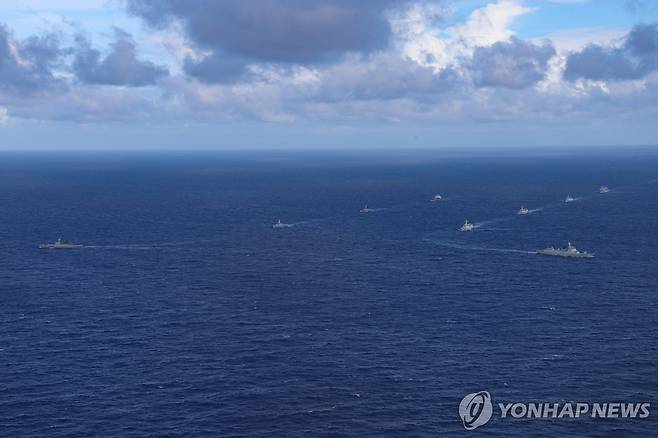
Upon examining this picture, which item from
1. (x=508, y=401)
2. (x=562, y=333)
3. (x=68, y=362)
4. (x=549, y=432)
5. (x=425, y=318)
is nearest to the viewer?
(x=549, y=432)

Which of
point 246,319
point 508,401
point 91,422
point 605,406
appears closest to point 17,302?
point 246,319

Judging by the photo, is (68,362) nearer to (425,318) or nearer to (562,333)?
(425,318)

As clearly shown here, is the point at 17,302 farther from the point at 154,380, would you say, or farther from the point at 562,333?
the point at 562,333

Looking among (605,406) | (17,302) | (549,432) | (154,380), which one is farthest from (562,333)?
(17,302)

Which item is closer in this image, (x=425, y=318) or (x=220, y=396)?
(x=220, y=396)

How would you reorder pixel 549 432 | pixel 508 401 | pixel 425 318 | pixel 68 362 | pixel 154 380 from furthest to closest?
pixel 425 318, pixel 68 362, pixel 154 380, pixel 508 401, pixel 549 432

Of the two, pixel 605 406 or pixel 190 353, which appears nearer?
pixel 605 406

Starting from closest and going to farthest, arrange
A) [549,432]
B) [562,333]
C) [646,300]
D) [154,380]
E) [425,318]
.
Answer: [549,432] → [154,380] → [562,333] → [425,318] → [646,300]
